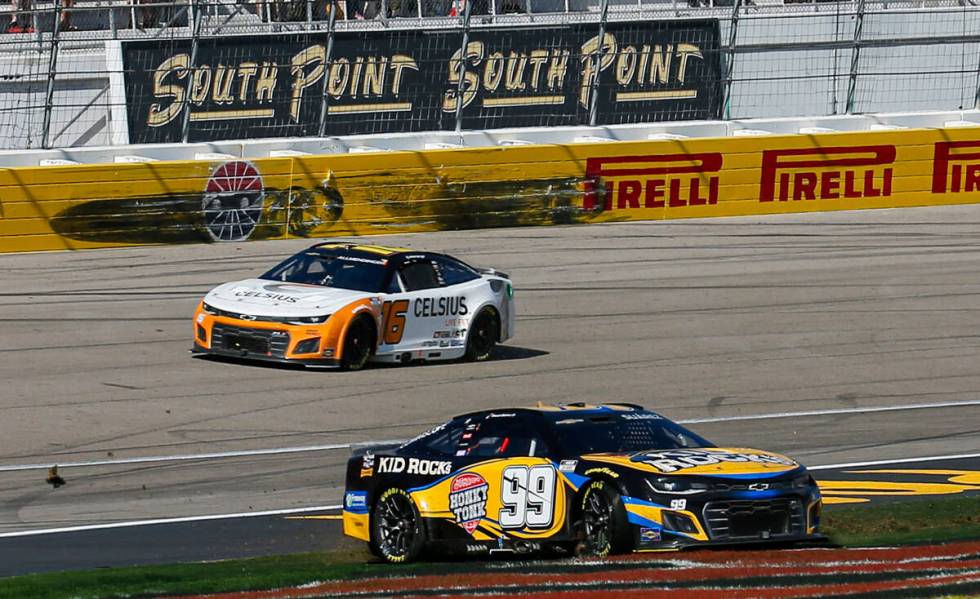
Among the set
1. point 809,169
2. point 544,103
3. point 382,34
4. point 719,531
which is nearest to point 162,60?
point 382,34

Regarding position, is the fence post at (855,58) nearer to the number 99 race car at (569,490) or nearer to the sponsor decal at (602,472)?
the number 99 race car at (569,490)

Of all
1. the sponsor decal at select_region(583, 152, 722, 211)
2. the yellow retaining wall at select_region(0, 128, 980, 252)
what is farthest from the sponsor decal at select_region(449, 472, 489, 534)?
the sponsor decal at select_region(583, 152, 722, 211)

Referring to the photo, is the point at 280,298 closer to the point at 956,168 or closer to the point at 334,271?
the point at 334,271

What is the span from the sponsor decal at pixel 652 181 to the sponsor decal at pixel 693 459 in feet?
45.0

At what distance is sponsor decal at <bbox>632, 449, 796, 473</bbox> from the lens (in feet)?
31.7

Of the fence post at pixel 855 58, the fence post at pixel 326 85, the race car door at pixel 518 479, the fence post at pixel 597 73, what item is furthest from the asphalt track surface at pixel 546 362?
the fence post at pixel 855 58

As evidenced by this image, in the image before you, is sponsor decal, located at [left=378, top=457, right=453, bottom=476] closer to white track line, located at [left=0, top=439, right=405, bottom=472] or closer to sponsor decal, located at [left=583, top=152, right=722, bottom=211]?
white track line, located at [left=0, top=439, right=405, bottom=472]

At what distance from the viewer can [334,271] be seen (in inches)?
674

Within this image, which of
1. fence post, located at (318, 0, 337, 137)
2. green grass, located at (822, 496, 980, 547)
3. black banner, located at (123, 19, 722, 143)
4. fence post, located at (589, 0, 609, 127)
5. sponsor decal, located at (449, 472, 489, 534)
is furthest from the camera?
fence post, located at (589, 0, 609, 127)

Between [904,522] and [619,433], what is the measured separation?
7.27ft

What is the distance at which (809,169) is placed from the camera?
2484cm

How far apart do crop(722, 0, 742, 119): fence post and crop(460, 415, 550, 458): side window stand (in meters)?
15.8

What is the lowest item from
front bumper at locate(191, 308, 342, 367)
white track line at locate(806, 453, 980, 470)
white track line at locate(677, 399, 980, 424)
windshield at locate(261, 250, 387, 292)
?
white track line at locate(677, 399, 980, 424)

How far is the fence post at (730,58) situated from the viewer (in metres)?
25.1
